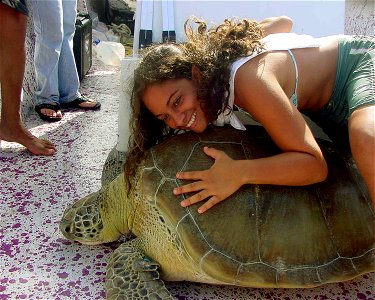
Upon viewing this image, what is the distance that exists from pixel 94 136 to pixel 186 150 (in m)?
1.11

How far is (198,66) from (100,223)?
621 millimetres

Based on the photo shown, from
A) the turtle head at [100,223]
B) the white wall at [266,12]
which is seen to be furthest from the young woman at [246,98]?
the white wall at [266,12]

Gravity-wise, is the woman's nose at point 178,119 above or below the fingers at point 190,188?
above

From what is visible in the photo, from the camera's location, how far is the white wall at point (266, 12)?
3.16 metres

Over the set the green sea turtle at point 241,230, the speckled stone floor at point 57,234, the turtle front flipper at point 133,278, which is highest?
the green sea turtle at point 241,230

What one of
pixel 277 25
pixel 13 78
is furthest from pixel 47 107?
pixel 277 25

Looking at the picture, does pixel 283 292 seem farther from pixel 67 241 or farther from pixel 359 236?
pixel 67 241

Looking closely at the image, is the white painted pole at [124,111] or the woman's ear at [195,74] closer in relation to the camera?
the woman's ear at [195,74]

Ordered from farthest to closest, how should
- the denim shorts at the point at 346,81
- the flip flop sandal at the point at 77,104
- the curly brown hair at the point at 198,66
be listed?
the flip flop sandal at the point at 77,104 → the denim shorts at the point at 346,81 → the curly brown hair at the point at 198,66

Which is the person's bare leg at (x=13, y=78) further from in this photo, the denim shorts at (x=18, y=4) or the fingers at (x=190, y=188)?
the fingers at (x=190, y=188)

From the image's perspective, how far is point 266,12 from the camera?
10.4 ft

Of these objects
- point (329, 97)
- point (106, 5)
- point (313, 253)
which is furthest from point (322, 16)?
point (106, 5)

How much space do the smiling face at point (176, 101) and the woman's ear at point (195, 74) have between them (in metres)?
0.01

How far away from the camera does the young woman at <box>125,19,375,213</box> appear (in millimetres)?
1296
